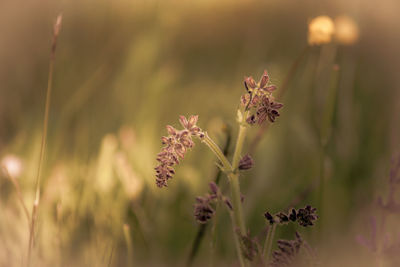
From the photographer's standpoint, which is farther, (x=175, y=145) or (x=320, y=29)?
(x=320, y=29)

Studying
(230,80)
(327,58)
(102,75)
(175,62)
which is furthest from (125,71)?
(327,58)

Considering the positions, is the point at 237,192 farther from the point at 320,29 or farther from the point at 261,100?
the point at 320,29

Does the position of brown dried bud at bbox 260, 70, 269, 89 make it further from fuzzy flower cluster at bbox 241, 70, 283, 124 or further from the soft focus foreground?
the soft focus foreground

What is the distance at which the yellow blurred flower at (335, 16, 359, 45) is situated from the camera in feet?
3.73

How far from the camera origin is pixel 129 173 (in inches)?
38.2

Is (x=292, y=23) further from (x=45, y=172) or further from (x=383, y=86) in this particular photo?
(x=45, y=172)

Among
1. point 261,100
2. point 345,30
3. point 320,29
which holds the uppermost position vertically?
point 345,30

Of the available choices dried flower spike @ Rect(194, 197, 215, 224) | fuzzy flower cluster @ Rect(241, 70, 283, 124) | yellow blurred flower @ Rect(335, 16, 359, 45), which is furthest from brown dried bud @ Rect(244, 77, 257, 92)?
yellow blurred flower @ Rect(335, 16, 359, 45)

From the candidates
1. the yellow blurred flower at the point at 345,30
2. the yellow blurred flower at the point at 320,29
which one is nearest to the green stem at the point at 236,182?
the yellow blurred flower at the point at 320,29

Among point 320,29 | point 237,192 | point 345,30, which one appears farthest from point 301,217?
point 345,30

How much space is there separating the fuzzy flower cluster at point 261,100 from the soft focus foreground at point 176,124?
7.2 inches

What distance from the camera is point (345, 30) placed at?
1.16 metres

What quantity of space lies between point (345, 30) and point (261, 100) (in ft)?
2.58

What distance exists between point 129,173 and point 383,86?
0.83 m
